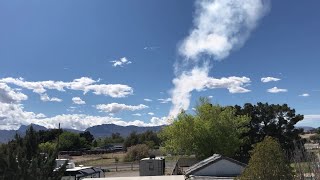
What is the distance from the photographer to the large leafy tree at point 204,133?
5645 cm

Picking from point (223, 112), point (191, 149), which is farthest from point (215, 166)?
point (223, 112)

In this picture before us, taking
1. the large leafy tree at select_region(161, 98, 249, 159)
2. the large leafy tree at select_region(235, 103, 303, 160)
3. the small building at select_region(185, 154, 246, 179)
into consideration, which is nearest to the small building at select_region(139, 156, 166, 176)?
the small building at select_region(185, 154, 246, 179)

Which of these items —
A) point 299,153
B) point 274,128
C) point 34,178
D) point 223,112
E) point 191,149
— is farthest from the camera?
point 274,128

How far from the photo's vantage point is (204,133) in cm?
5697

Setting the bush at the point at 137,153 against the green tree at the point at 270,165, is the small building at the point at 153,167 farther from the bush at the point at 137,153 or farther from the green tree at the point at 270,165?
the bush at the point at 137,153

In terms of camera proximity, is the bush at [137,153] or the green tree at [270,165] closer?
the green tree at [270,165]

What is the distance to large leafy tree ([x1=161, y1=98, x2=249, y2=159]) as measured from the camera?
56.4 metres

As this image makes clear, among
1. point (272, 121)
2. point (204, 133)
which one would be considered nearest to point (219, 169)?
point (204, 133)

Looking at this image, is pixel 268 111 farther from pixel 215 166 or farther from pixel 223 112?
pixel 215 166

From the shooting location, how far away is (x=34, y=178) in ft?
64.9

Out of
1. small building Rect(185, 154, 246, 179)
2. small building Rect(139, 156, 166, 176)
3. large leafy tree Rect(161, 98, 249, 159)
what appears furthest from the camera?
large leafy tree Rect(161, 98, 249, 159)

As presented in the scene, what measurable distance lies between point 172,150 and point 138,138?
85090mm

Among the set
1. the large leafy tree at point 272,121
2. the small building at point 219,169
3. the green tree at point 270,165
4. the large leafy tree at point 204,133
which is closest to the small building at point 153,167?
the small building at point 219,169

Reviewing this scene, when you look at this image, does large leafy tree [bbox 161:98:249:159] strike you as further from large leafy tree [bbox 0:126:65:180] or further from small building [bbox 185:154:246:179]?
large leafy tree [bbox 0:126:65:180]
